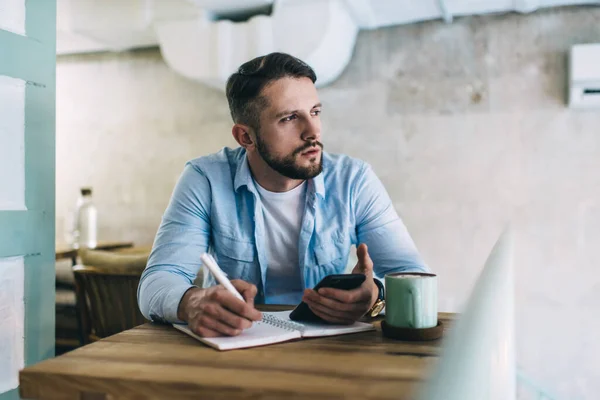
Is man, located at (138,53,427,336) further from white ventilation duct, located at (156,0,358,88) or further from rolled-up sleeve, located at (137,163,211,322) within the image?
white ventilation duct, located at (156,0,358,88)

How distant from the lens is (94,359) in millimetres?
950

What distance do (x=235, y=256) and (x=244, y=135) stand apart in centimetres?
43

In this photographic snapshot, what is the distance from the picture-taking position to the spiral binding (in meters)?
1.15

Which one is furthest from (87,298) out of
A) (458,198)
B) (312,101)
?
(458,198)

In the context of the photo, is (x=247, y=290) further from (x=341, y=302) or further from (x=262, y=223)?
(x=262, y=223)

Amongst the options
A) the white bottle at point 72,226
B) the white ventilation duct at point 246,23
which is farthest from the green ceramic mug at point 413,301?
the white bottle at point 72,226

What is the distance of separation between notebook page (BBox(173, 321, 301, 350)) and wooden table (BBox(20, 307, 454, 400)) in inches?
0.7

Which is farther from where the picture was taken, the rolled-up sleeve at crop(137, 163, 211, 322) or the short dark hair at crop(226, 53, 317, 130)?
the short dark hair at crop(226, 53, 317, 130)

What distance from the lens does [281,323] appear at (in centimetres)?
121

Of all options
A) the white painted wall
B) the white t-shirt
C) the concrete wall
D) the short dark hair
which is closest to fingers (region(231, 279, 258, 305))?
the white t-shirt

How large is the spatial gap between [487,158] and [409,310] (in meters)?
2.33

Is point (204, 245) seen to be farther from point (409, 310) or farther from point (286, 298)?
point (409, 310)

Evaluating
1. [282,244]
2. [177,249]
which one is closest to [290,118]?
[282,244]

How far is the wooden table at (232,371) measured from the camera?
81 centimetres
